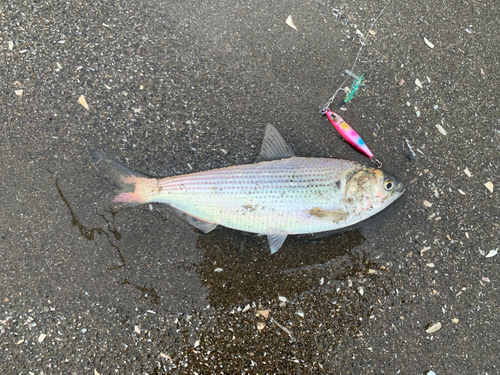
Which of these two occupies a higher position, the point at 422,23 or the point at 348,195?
the point at 422,23

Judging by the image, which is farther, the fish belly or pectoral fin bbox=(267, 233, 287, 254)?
pectoral fin bbox=(267, 233, 287, 254)

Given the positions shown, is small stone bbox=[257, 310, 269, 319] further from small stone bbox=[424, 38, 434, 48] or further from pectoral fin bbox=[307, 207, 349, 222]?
small stone bbox=[424, 38, 434, 48]

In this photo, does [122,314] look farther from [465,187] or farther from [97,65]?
[465,187]

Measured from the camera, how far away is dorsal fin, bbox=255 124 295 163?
2705mm

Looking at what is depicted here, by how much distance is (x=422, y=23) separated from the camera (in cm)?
311

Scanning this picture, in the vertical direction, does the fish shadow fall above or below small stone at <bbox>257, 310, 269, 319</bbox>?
above

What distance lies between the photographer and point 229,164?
2.85 metres

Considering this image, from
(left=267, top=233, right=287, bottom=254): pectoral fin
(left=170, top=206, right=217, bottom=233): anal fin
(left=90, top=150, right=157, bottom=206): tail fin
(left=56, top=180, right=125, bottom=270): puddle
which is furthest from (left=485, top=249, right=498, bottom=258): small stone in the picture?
(left=56, top=180, right=125, bottom=270): puddle

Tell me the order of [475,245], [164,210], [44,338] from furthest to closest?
[475,245] < [164,210] < [44,338]

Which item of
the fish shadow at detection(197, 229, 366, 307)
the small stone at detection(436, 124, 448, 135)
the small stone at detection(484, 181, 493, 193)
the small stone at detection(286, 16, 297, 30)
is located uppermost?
the small stone at detection(286, 16, 297, 30)

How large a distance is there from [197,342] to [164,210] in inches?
54.5

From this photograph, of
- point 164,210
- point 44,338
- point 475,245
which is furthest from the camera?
point 475,245

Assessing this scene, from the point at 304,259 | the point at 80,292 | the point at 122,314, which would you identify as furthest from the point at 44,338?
the point at 304,259

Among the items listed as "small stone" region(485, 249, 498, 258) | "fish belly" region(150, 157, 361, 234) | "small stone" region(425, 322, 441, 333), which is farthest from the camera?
"small stone" region(485, 249, 498, 258)
